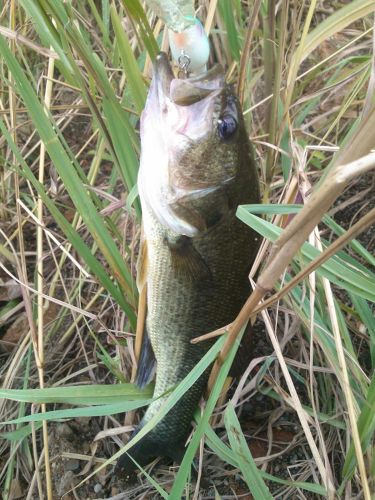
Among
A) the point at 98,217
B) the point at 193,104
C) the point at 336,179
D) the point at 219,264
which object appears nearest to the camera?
the point at 336,179

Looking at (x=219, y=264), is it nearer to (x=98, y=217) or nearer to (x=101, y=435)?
(x=98, y=217)

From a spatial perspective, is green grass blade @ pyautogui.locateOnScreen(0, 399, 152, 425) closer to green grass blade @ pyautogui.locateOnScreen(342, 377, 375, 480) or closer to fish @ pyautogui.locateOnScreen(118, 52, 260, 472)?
fish @ pyautogui.locateOnScreen(118, 52, 260, 472)

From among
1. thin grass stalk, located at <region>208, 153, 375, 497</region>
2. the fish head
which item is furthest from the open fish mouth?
thin grass stalk, located at <region>208, 153, 375, 497</region>

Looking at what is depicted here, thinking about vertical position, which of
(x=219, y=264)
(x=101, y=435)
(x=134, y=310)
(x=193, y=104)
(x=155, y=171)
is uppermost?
(x=193, y=104)

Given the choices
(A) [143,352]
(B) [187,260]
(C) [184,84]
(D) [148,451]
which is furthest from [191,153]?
(D) [148,451]

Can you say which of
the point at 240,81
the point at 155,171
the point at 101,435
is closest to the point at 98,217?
the point at 155,171

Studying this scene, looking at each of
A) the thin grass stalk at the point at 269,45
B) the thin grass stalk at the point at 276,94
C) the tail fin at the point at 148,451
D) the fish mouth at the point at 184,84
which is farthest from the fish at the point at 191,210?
the thin grass stalk at the point at 269,45
